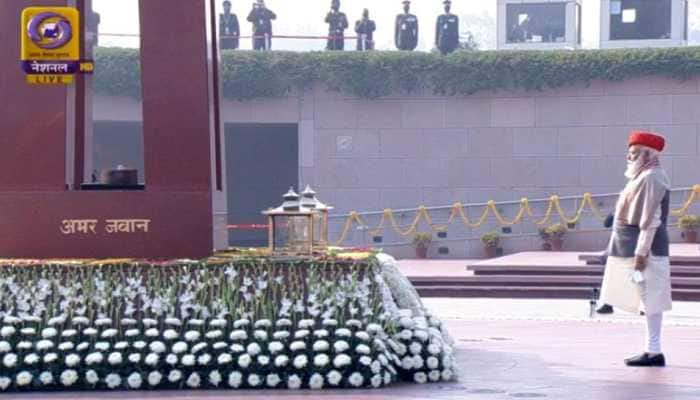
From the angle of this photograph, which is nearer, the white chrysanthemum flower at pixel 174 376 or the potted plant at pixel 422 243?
the white chrysanthemum flower at pixel 174 376

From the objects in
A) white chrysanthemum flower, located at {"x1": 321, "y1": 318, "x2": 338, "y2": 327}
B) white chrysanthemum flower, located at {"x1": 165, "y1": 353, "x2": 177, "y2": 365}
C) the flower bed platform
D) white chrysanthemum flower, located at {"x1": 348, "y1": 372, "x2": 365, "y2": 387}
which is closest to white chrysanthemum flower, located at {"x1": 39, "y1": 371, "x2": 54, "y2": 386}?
the flower bed platform

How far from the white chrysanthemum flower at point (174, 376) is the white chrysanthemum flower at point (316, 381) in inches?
31.4

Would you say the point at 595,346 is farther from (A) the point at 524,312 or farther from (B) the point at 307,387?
(A) the point at 524,312

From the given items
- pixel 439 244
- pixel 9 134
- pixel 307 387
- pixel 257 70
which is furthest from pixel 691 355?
pixel 257 70

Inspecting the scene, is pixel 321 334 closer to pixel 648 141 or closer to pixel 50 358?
Answer: pixel 50 358

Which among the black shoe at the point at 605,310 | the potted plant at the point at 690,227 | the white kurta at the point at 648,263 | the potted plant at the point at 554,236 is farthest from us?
the potted plant at the point at 554,236

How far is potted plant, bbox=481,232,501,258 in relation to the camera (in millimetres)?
26000

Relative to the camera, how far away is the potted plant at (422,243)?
86.7 ft

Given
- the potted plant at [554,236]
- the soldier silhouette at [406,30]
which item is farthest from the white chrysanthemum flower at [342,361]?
the soldier silhouette at [406,30]

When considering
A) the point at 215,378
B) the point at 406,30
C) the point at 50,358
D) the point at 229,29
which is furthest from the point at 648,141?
the point at 229,29

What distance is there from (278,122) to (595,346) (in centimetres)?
1807

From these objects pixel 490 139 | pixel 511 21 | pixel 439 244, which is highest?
pixel 511 21

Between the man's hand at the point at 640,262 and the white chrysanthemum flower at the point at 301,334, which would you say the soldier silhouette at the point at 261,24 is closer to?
the man's hand at the point at 640,262

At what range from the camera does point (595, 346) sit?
11.2 metres
